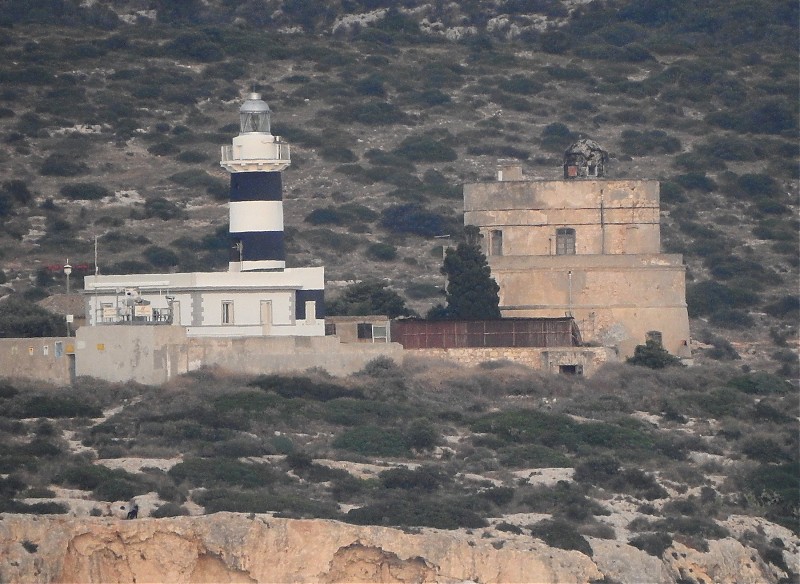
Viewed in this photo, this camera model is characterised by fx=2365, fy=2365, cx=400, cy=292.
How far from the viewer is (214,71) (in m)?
104

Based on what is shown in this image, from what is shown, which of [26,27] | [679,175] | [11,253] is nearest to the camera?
[11,253]

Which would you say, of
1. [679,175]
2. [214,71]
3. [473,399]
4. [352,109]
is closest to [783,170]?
[679,175]

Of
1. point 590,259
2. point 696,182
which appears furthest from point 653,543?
point 696,182

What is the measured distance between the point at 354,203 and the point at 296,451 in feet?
126

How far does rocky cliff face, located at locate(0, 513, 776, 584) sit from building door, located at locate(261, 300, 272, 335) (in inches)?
592

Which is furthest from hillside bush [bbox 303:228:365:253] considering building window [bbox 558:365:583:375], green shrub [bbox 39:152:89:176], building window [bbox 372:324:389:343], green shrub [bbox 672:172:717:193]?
building window [bbox 558:365:583:375]

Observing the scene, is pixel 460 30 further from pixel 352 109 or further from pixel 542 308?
pixel 542 308

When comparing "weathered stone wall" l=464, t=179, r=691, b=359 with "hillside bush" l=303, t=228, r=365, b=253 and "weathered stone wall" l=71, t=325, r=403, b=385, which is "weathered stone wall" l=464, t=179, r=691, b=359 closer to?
"weathered stone wall" l=71, t=325, r=403, b=385

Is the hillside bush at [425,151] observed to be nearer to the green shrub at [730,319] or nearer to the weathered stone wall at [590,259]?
the green shrub at [730,319]

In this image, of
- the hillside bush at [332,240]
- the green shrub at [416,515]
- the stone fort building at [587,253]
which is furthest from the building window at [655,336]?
the hillside bush at [332,240]

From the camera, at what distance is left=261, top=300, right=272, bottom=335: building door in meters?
56.3

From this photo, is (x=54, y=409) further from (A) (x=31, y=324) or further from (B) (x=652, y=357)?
(B) (x=652, y=357)

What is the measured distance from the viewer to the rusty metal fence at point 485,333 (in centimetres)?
5834

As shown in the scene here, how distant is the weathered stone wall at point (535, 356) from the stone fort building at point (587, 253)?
101 inches
